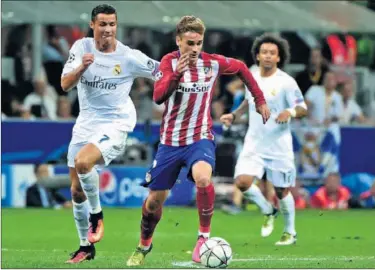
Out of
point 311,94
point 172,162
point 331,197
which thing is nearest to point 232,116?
point 172,162

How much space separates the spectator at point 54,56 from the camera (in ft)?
82.4

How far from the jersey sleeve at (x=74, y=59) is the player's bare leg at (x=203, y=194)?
1565 mm

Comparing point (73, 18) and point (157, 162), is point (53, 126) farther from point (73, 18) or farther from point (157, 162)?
point (157, 162)

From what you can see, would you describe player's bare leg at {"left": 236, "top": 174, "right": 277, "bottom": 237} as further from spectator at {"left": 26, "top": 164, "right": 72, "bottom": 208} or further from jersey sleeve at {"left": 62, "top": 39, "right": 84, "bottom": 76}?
spectator at {"left": 26, "top": 164, "right": 72, "bottom": 208}

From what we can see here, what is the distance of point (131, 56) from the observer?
13375 mm

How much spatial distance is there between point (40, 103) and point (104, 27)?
10.9 metres

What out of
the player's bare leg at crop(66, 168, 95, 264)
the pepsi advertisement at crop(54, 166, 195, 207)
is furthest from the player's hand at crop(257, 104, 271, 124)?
the pepsi advertisement at crop(54, 166, 195, 207)

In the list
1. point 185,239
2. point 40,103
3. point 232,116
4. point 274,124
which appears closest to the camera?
point 232,116

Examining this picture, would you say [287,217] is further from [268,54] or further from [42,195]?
[42,195]

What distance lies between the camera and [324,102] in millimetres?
24391

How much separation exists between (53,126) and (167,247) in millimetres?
8134

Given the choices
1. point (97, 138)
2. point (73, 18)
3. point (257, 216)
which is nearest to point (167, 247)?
point (97, 138)

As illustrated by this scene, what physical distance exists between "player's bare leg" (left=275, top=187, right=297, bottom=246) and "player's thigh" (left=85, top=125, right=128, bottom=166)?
131 inches

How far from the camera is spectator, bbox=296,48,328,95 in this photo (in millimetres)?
24906
